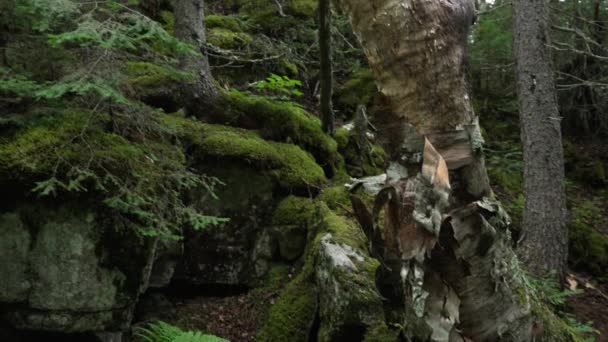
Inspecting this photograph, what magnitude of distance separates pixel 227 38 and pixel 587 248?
7939 mm

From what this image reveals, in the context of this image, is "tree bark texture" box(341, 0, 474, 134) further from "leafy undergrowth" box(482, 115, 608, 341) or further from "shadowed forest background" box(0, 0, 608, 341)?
"leafy undergrowth" box(482, 115, 608, 341)

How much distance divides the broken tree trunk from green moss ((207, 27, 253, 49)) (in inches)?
238

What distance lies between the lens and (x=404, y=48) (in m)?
2.43

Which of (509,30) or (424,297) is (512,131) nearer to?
(509,30)

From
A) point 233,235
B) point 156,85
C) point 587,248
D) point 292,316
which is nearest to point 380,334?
point 292,316

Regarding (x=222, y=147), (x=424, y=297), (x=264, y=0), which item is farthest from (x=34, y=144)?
(x=264, y=0)

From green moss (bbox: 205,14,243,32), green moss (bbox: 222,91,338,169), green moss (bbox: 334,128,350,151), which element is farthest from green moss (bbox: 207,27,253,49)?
green moss (bbox: 334,128,350,151)

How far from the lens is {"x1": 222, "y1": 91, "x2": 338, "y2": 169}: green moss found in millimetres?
6348

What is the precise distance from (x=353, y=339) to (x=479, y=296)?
1.59m

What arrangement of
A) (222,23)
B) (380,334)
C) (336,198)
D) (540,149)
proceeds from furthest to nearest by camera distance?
(222,23) → (540,149) → (336,198) → (380,334)

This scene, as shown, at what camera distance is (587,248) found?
901 cm

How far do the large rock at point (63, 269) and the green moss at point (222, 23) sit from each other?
6158 mm

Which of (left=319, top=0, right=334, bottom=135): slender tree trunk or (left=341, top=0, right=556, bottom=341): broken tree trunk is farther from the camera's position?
(left=319, top=0, right=334, bottom=135): slender tree trunk

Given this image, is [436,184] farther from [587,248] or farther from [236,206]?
[587,248]
